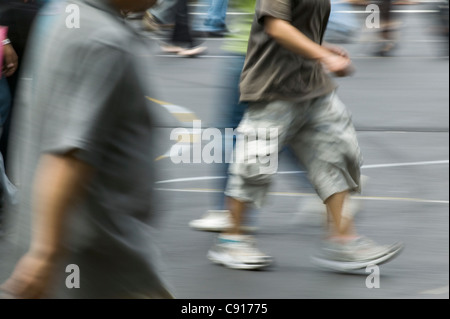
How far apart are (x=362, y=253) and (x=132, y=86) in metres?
2.77

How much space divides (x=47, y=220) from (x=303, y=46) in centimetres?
261

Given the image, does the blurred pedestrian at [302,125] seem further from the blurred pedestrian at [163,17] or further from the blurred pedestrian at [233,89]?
the blurred pedestrian at [163,17]

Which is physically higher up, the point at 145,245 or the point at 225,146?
the point at 145,245

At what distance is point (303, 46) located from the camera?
4.82m

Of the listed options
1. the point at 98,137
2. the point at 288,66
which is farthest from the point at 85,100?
the point at 288,66

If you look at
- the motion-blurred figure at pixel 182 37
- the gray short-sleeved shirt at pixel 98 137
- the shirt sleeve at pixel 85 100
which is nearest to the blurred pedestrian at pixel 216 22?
the motion-blurred figure at pixel 182 37

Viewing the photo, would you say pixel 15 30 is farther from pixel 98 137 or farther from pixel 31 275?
pixel 31 275

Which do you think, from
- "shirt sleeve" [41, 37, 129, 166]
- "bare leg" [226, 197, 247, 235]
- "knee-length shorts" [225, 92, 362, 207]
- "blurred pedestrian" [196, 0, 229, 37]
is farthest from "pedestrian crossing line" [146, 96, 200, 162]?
"shirt sleeve" [41, 37, 129, 166]

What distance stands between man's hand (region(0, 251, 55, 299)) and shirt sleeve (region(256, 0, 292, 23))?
2680mm

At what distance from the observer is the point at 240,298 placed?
4.86 m

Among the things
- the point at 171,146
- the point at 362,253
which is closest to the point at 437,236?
the point at 362,253

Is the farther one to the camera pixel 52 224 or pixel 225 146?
pixel 225 146

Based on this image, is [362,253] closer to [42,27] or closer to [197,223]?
[197,223]

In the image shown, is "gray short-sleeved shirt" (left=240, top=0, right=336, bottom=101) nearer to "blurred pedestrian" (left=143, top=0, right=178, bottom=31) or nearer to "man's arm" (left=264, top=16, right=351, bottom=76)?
Answer: "man's arm" (left=264, top=16, right=351, bottom=76)
